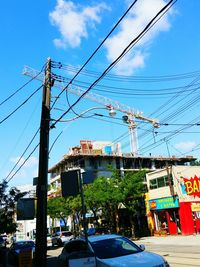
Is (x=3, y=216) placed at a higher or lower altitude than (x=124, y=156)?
lower

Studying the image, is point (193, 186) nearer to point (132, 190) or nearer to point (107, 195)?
point (132, 190)

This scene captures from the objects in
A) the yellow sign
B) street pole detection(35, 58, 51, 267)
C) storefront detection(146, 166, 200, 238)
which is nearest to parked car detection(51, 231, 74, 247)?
storefront detection(146, 166, 200, 238)

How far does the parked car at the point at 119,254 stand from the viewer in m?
8.93

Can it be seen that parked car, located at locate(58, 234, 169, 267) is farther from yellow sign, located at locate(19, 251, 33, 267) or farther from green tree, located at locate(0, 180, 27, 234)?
green tree, located at locate(0, 180, 27, 234)

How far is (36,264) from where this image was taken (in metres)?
14.3

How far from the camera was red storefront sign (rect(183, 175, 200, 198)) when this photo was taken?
42.3 m

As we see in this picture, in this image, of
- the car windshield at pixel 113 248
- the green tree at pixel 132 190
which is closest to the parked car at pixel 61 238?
the green tree at pixel 132 190

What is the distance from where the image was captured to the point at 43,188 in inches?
597

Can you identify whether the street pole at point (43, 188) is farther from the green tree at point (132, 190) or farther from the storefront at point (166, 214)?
the green tree at point (132, 190)

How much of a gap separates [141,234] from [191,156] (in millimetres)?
54880

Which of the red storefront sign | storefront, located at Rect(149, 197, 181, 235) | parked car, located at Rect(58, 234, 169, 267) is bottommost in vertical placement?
parked car, located at Rect(58, 234, 169, 267)

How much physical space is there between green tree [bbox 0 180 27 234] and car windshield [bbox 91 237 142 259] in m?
15.5

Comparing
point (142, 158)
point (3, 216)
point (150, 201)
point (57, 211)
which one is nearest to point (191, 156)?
point (142, 158)

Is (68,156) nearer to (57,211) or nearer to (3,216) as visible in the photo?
(57,211)
